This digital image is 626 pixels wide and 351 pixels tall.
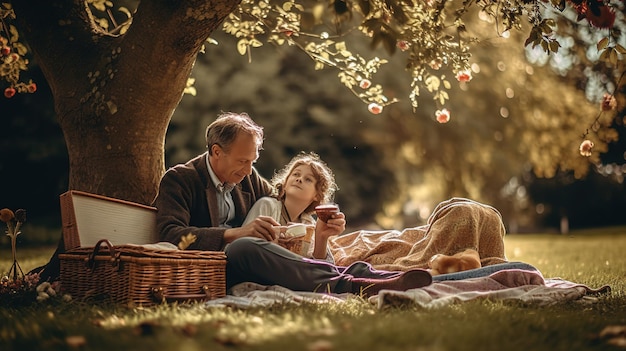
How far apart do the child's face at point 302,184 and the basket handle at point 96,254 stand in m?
1.32

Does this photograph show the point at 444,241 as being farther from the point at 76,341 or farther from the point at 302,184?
the point at 76,341

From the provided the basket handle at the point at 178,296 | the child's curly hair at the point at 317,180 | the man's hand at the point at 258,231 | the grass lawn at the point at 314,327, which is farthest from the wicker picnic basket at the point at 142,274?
the child's curly hair at the point at 317,180

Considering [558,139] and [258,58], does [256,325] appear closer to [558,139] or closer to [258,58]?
[258,58]

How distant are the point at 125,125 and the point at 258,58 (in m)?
7.01

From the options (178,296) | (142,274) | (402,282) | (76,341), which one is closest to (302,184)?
(402,282)

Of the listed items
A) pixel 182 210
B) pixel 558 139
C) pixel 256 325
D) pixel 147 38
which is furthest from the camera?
pixel 558 139

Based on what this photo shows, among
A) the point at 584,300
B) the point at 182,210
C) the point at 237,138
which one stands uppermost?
the point at 237,138

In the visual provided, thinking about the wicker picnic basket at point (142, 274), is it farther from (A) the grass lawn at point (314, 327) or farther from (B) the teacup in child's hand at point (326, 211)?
(B) the teacup in child's hand at point (326, 211)

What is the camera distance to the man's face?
4168 millimetres

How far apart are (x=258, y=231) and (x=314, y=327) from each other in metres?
1.27

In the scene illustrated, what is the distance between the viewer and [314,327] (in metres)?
2.54

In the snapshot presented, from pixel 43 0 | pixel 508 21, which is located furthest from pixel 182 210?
pixel 508 21

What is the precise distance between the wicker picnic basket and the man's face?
28.8 inches

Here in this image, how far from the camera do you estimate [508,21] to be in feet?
13.5
